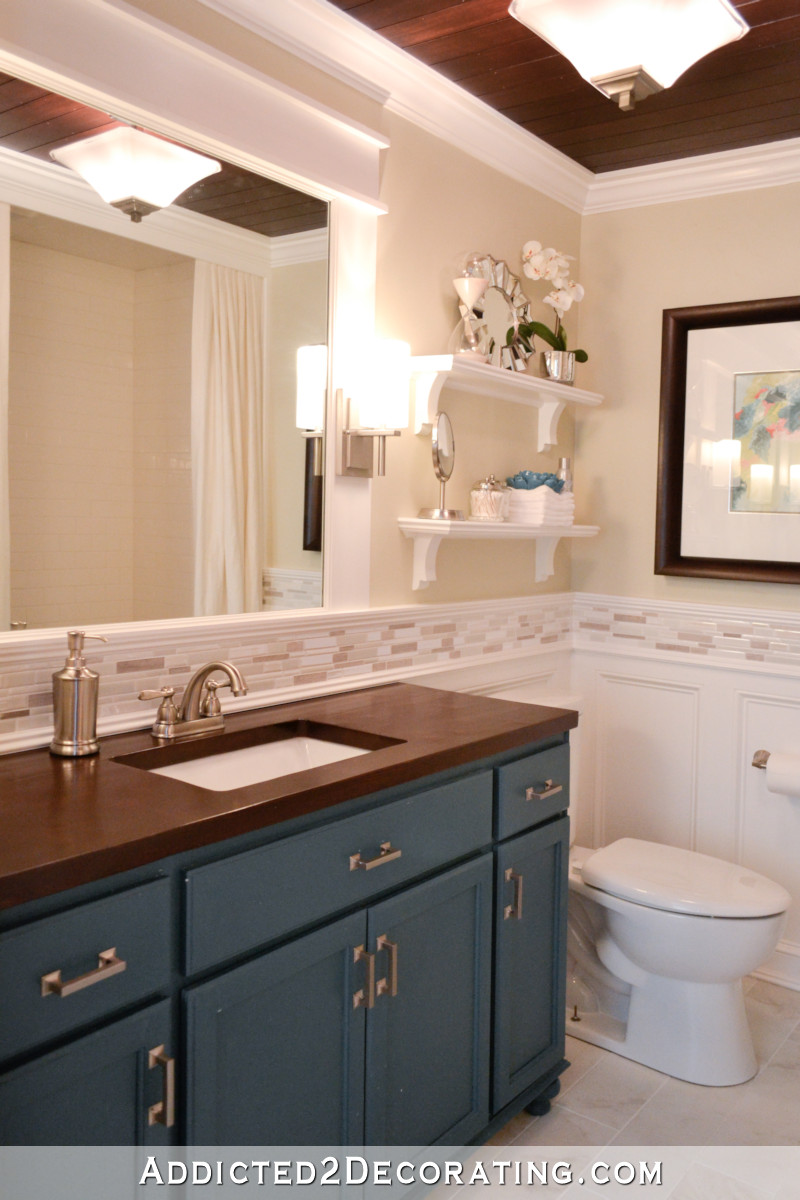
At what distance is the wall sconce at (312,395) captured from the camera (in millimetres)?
2209

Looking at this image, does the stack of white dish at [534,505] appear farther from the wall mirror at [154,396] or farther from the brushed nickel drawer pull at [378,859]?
the brushed nickel drawer pull at [378,859]

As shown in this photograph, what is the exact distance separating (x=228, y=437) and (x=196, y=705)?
1.89 feet

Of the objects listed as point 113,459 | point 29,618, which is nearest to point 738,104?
point 113,459

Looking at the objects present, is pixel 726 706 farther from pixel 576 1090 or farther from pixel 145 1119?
pixel 145 1119

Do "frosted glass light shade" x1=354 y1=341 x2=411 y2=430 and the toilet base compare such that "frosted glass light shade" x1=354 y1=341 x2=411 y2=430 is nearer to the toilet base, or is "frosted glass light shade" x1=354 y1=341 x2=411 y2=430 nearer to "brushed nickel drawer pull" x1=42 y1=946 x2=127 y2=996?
"brushed nickel drawer pull" x1=42 y1=946 x2=127 y2=996

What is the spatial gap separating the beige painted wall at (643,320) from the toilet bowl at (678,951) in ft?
3.01

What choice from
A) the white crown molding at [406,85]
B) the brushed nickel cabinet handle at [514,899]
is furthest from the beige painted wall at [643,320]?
the brushed nickel cabinet handle at [514,899]

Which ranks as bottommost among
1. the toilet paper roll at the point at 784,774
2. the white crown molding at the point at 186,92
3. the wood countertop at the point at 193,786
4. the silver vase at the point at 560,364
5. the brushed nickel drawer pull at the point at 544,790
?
the toilet paper roll at the point at 784,774

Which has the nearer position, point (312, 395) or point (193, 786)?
point (193, 786)

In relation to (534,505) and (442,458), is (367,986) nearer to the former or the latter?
(442,458)

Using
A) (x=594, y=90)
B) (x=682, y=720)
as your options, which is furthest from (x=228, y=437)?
(x=682, y=720)

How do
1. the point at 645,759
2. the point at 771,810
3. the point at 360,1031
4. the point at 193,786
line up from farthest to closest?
the point at 645,759 < the point at 771,810 < the point at 360,1031 < the point at 193,786

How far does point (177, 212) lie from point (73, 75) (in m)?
0.31

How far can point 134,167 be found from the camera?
1.80 m
